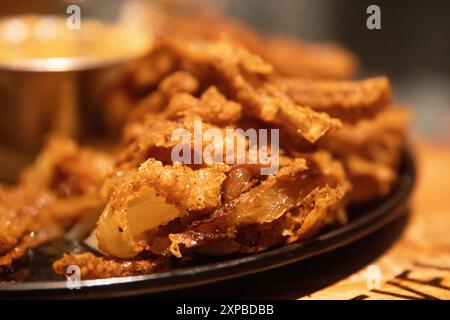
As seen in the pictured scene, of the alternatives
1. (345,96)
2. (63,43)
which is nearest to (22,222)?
(345,96)

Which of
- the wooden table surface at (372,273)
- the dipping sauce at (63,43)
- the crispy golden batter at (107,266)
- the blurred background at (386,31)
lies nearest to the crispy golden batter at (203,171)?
the crispy golden batter at (107,266)

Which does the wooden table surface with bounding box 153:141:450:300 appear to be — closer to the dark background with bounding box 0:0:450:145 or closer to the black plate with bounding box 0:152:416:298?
the black plate with bounding box 0:152:416:298

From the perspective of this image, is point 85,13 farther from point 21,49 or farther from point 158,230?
point 158,230

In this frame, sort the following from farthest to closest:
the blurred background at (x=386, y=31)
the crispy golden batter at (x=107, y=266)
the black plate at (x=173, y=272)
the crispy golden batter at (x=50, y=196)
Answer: the blurred background at (x=386, y=31)
the crispy golden batter at (x=50, y=196)
the crispy golden batter at (x=107, y=266)
the black plate at (x=173, y=272)

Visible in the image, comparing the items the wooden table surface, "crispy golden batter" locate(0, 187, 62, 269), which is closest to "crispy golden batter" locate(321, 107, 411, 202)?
the wooden table surface

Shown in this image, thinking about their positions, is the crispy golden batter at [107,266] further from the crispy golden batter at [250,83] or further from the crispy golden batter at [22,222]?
the crispy golden batter at [250,83]

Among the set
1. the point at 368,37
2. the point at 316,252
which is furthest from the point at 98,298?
the point at 368,37
